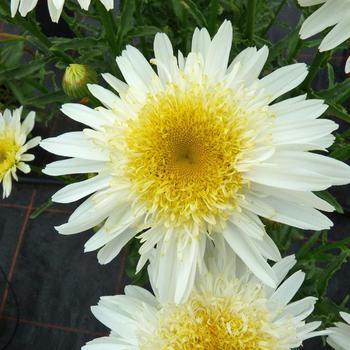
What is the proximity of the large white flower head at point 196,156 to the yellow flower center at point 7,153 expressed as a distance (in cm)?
53

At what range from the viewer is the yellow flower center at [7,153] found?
1233 mm

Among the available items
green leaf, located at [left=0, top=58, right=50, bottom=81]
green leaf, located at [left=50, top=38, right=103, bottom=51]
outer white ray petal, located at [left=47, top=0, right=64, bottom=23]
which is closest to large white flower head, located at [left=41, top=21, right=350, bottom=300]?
outer white ray petal, located at [left=47, top=0, right=64, bottom=23]

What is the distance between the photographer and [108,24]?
86 centimetres

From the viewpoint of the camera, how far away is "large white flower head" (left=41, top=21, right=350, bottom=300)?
0.65 metres

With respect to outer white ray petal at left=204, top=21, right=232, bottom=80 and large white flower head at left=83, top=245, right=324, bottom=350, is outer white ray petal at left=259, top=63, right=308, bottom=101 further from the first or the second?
large white flower head at left=83, top=245, right=324, bottom=350

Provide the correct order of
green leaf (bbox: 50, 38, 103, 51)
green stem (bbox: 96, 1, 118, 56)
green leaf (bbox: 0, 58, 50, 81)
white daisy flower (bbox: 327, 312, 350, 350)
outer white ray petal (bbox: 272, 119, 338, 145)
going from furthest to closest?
green leaf (bbox: 0, 58, 50, 81), green leaf (bbox: 50, 38, 103, 51), green stem (bbox: 96, 1, 118, 56), white daisy flower (bbox: 327, 312, 350, 350), outer white ray petal (bbox: 272, 119, 338, 145)

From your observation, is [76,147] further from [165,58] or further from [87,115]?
[165,58]

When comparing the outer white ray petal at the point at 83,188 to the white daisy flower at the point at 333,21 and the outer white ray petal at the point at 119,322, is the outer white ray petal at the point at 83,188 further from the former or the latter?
the white daisy flower at the point at 333,21

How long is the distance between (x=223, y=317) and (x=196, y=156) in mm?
221

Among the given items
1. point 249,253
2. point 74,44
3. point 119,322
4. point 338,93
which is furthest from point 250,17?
point 119,322

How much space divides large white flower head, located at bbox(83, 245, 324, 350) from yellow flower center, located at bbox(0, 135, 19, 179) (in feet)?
1.96

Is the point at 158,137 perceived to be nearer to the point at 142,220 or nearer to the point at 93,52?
the point at 142,220

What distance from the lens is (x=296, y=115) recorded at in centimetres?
66

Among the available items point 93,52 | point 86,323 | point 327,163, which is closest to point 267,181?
point 327,163
